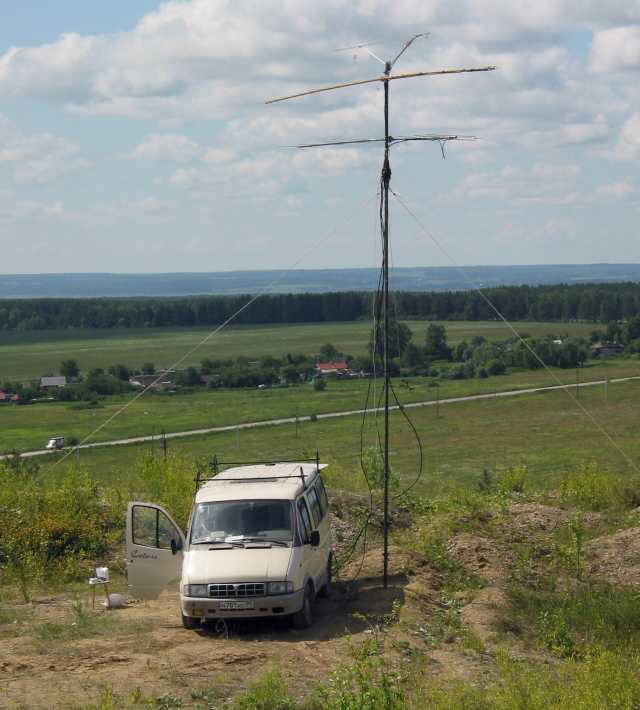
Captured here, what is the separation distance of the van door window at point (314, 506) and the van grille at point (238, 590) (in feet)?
6.47

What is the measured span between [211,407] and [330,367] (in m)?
26.7

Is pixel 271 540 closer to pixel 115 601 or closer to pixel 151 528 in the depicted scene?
pixel 151 528

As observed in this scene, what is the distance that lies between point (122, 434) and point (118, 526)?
2042 inches

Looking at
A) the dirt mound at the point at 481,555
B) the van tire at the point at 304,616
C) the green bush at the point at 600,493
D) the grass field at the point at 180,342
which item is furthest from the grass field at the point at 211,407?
the van tire at the point at 304,616

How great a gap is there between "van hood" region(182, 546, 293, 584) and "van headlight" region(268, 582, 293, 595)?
52mm

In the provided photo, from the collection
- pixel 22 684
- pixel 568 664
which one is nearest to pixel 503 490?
pixel 568 664

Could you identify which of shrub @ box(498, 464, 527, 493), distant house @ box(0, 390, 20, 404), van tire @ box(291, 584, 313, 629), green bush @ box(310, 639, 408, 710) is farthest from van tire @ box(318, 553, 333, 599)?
distant house @ box(0, 390, 20, 404)

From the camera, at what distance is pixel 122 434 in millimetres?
71000

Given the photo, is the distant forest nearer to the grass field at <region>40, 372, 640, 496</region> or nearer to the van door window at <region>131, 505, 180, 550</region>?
the grass field at <region>40, 372, 640, 496</region>

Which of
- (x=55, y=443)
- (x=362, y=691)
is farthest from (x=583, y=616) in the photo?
(x=55, y=443)

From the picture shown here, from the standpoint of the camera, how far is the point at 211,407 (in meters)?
83.6

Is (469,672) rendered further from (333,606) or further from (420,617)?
(333,606)

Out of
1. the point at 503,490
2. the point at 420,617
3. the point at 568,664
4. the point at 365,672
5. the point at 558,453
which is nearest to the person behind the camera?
the point at 365,672

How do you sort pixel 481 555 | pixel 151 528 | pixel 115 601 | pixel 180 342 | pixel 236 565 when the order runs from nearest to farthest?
pixel 236 565 < pixel 151 528 < pixel 115 601 < pixel 481 555 < pixel 180 342
